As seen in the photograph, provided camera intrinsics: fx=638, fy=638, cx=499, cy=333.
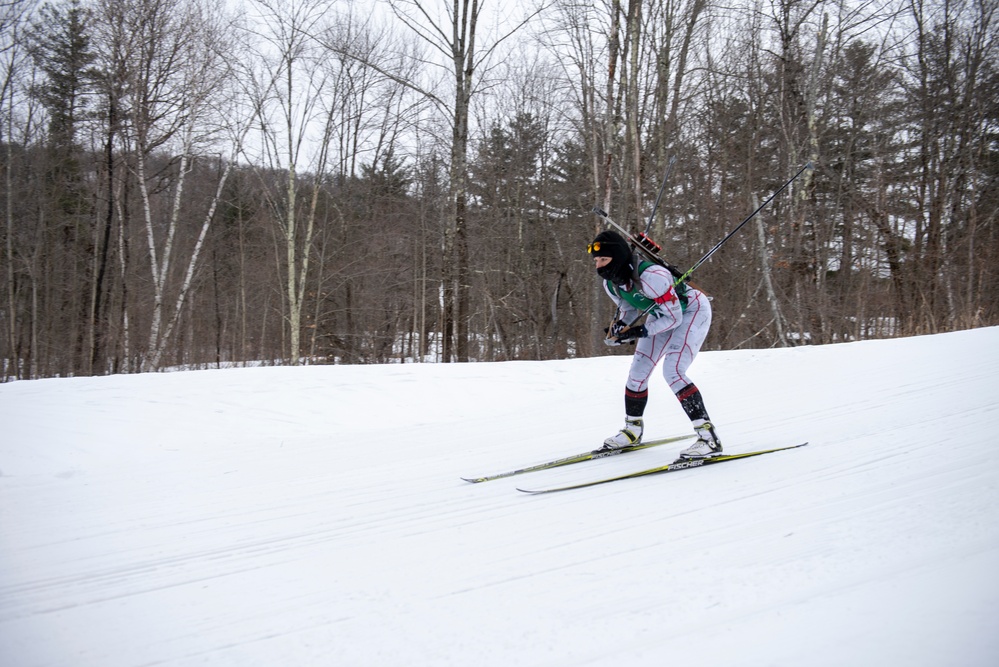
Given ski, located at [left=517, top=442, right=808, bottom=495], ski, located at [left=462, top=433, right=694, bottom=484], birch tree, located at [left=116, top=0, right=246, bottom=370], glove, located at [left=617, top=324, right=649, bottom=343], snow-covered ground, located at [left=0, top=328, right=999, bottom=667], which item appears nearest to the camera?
snow-covered ground, located at [left=0, top=328, right=999, bottom=667]

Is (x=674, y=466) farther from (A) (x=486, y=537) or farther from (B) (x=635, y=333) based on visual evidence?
(A) (x=486, y=537)

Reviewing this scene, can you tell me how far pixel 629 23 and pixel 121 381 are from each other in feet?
40.5

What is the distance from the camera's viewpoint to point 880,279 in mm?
17797

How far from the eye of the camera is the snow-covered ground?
223 cm

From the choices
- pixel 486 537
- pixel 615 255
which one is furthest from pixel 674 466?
pixel 486 537

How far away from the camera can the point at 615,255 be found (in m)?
4.80

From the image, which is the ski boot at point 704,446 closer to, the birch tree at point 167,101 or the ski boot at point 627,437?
the ski boot at point 627,437

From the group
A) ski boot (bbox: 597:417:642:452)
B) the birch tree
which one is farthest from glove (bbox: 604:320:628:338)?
the birch tree

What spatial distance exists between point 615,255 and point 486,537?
2403 millimetres

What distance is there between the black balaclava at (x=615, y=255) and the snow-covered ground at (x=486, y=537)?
1430mm

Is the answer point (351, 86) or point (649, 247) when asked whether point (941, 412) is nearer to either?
point (649, 247)

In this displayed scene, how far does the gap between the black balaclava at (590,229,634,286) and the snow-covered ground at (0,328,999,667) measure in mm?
1430

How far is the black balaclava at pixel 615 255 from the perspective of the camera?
4801 mm

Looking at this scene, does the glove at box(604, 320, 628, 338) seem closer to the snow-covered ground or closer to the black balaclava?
the black balaclava
